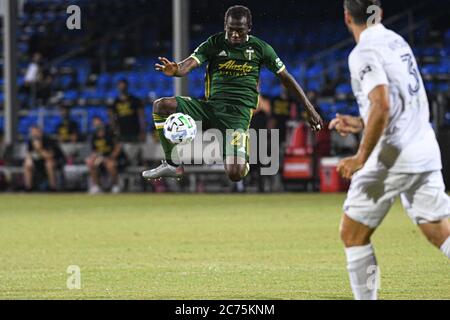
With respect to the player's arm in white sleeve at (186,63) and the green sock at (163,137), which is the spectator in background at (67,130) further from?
the player's arm in white sleeve at (186,63)

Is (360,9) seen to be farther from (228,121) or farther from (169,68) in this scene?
(228,121)

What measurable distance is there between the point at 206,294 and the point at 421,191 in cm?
245

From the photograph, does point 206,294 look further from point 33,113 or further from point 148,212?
point 33,113

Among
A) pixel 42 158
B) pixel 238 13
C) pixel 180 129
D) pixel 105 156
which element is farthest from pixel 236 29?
pixel 42 158

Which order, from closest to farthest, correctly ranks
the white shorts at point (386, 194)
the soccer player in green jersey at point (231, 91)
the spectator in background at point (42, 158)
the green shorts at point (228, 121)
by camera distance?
the white shorts at point (386, 194), the soccer player in green jersey at point (231, 91), the green shorts at point (228, 121), the spectator in background at point (42, 158)

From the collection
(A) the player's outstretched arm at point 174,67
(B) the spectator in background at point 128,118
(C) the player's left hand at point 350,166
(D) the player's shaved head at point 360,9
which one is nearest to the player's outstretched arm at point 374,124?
(C) the player's left hand at point 350,166

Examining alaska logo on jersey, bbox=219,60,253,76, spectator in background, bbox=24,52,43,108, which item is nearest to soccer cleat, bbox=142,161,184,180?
alaska logo on jersey, bbox=219,60,253,76

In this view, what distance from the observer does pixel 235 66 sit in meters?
11.5

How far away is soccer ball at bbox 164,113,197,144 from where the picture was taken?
36.0ft

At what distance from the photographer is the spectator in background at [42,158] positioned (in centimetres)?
2483

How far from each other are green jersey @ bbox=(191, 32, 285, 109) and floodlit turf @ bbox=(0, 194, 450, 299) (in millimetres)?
1790

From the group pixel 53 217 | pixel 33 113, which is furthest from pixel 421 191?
pixel 33 113

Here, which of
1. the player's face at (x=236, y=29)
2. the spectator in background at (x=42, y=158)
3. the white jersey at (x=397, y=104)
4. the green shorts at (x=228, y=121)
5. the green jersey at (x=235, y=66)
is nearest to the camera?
the white jersey at (x=397, y=104)

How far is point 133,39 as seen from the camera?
3291cm
